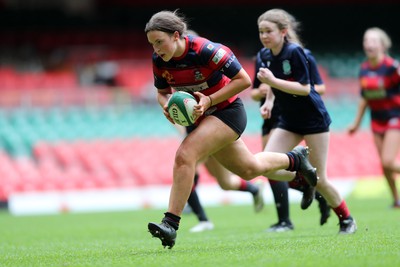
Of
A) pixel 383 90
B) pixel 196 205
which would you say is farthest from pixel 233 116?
pixel 383 90

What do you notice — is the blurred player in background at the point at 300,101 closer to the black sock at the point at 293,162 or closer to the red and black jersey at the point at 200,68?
the black sock at the point at 293,162

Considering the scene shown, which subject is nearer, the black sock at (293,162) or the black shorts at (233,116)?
the black shorts at (233,116)

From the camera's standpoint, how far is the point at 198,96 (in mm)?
6586

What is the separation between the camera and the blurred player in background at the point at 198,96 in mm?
6398

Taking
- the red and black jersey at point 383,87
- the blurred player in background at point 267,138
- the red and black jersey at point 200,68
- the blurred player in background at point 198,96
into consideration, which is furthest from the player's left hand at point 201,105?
the red and black jersey at point 383,87

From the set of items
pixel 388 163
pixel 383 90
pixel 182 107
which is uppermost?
pixel 182 107

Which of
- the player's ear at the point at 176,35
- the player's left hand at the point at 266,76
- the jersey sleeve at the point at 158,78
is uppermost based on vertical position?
the player's ear at the point at 176,35

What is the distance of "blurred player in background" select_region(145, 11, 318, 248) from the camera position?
640 cm

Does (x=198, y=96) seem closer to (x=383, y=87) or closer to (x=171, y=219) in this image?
(x=171, y=219)

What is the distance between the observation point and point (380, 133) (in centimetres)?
1178

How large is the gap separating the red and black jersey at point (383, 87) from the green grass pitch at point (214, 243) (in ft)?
4.48

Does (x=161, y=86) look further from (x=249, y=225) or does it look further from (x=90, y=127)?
(x=90, y=127)

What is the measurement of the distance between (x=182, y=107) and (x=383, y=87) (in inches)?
228

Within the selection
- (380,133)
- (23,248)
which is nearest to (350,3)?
(380,133)
